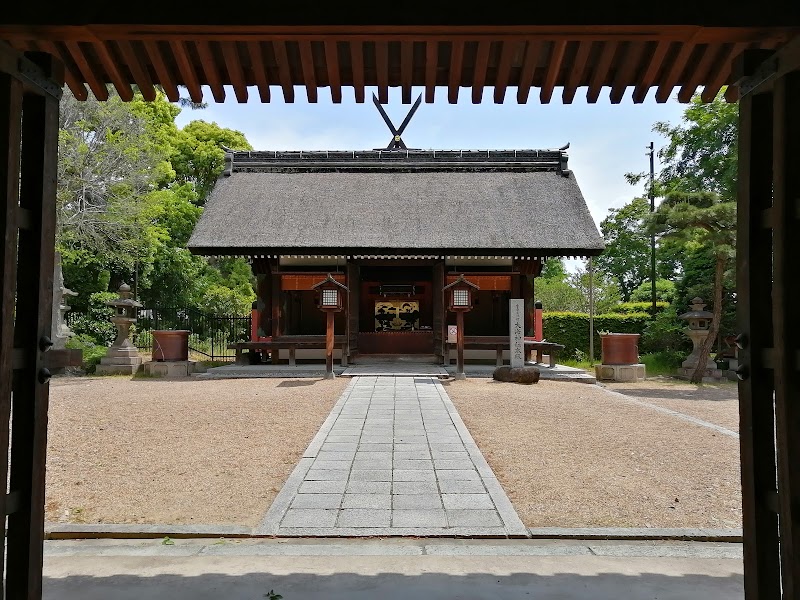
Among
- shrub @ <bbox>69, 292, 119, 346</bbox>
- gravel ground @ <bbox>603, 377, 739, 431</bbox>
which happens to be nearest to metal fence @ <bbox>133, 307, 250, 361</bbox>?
shrub @ <bbox>69, 292, 119, 346</bbox>

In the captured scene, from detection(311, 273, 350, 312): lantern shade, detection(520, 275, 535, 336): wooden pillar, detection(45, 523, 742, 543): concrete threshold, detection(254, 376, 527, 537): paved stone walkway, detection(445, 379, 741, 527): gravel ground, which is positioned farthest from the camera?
detection(520, 275, 535, 336): wooden pillar

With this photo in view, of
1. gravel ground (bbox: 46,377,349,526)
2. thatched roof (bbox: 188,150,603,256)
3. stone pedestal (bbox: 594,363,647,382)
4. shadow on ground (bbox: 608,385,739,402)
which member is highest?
thatched roof (bbox: 188,150,603,256)

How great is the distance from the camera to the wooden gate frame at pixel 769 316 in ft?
6.62

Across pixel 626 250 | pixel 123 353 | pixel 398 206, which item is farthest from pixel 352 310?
pixel 626 250

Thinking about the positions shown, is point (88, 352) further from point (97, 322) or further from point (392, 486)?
point (392, 486)

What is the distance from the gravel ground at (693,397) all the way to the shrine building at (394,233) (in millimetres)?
3529

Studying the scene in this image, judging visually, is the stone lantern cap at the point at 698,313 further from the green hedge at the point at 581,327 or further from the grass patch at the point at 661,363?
the green hedge at the point at 581,327

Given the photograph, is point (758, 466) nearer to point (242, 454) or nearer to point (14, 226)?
point (14, 226)

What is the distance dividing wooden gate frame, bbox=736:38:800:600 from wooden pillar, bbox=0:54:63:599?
2.92 metres

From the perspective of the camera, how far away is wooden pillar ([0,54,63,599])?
2186 millimetres

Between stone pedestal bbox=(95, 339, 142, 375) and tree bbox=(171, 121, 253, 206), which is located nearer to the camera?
stone pedestal bbox=(95, 339, 142, 375)

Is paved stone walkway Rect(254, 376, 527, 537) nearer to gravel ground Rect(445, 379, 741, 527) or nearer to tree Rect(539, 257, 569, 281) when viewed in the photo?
gravel ground Rect(445, 379, 741, 527)

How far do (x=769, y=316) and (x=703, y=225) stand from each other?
11481 mm

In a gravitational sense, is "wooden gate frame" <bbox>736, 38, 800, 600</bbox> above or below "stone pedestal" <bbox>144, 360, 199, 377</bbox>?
above
